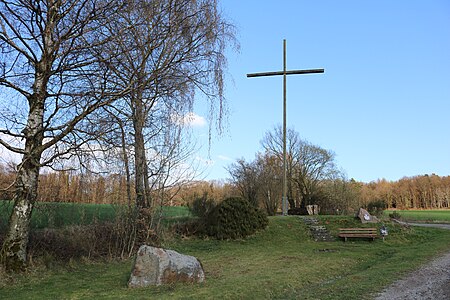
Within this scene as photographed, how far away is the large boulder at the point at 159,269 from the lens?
741 cm

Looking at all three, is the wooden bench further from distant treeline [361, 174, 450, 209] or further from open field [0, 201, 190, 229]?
distant treeline [361, 174, 450, 209]

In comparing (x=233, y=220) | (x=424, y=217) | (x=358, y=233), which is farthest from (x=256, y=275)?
(x=424, y=217)

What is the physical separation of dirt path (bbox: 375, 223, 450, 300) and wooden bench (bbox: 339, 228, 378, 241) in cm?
728

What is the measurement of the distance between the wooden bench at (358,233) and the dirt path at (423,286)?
287 inches

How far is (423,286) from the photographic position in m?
7.36

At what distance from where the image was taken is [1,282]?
7371 millimetres

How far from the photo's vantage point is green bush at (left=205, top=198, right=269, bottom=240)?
17.6 metres

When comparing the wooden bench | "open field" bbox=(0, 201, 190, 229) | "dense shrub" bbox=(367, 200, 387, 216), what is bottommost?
the wooden bench

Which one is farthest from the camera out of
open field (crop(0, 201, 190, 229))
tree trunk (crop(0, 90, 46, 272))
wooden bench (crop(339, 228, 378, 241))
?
wooden bench (crop(339, 228, 378, 241))

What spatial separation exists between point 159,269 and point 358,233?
1233cm

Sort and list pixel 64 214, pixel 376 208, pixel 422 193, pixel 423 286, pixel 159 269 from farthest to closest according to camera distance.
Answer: pixel 422 193, pixel 376 208, pixel 64 214, pixel 159 269, pixel 423 286

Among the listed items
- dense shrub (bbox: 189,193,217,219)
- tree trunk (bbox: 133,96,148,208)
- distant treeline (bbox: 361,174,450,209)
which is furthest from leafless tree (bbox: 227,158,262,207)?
distant treeline (bbox: 361,174,450,209)

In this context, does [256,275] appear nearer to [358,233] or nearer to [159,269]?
[159,269]

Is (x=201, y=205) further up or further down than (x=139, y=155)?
further down
